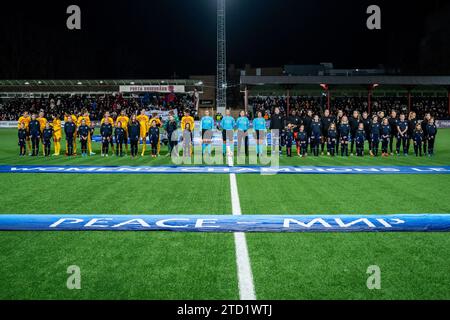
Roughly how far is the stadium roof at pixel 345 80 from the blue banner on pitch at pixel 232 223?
2666cm

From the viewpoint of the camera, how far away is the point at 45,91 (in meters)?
55.6

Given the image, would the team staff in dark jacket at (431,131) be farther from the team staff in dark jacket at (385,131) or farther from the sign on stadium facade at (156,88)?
the sign on stadium facade at (156,88)

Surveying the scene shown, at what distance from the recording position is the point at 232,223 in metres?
7.19

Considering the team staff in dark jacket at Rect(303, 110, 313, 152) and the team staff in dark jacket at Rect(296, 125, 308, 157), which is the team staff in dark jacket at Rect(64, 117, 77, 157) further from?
the team staff in dark jacket at Rect(303, 110, 313, 152)

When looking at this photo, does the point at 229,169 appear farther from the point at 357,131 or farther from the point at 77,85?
the point at 77,85

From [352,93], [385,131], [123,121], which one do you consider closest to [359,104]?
[352,93]

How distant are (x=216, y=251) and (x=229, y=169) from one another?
8782 mm

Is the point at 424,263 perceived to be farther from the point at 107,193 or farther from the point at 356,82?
the point at 356,82

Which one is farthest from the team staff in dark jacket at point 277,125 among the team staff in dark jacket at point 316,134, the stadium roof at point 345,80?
the stadium roof at point 345,80

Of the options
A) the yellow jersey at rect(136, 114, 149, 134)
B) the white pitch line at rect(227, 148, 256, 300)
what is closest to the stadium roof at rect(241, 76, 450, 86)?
the yellow jersey at rect(136, 114, 149, 134)

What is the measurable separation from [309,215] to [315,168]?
7095 millimetres

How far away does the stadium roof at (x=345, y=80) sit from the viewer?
111ft
